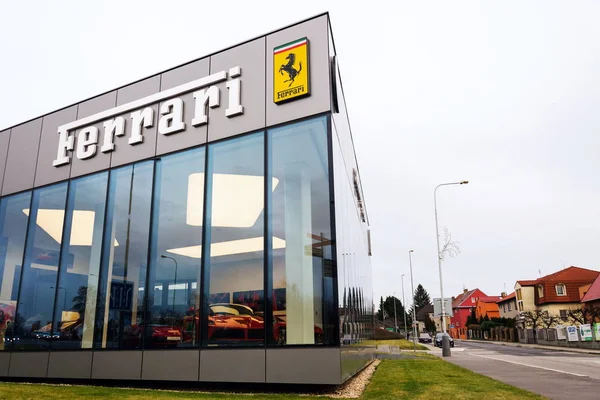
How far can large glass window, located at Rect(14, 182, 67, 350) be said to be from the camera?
48.5 ft

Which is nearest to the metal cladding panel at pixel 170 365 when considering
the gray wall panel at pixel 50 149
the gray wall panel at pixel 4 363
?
the gray wall panel at pixel 4 363

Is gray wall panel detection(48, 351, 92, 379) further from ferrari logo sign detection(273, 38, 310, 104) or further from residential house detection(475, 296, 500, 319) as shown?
residential house detection(475, 296, 500, 319)

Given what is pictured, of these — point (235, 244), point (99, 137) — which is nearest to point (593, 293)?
point (235, 244)

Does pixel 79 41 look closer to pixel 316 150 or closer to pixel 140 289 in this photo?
pixel 140 289

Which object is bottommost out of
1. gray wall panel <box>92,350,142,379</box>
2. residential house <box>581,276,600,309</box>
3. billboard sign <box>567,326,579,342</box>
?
billboard sign <box>567,326,579,342</box>

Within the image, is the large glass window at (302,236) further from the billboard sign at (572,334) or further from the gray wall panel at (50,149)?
the billboard sign at (572,334)

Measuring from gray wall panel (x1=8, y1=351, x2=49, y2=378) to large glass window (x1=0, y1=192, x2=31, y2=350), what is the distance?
76 centimetres

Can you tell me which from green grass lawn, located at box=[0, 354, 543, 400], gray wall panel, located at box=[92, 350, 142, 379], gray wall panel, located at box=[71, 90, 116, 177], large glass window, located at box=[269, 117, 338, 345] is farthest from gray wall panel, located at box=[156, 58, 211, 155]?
green grass lawn, located at box=[0, 354, 543, 400]

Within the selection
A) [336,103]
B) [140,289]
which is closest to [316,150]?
[336,103]

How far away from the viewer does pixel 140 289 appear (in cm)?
1285

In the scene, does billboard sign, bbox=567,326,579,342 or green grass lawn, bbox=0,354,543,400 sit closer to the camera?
green grass lawn, bbox=0,354,543,400

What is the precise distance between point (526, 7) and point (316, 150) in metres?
9.75

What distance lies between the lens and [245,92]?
12430mm

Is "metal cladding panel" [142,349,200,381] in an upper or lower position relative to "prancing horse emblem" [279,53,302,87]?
lower
